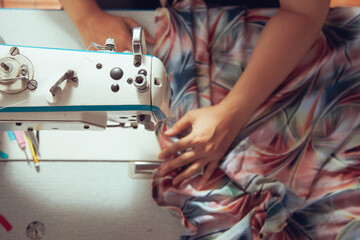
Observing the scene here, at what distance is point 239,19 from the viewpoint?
0.96 meters

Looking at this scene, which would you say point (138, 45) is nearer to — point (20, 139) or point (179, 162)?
point (179, 162)

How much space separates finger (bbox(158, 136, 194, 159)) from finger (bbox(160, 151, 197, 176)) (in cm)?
2

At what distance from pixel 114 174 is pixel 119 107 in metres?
0.41

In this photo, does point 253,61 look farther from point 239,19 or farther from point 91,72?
point 91,72

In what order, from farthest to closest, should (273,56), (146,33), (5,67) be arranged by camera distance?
(146,33)
(273,56)
(5,67)

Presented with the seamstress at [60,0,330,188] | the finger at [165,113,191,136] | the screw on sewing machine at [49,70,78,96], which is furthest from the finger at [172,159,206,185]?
the screw on sewing machine at [49,70,78,96]

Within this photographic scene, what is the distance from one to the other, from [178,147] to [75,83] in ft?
1.26

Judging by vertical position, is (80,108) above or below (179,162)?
above

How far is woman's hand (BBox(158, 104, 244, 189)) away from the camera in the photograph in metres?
0.86

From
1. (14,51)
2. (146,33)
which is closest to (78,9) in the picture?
(146,33)

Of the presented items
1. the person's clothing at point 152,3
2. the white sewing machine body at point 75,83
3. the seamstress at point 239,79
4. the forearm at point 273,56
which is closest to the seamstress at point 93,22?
the seamstress at point 239,79

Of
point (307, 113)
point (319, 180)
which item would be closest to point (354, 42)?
point (307, 113)

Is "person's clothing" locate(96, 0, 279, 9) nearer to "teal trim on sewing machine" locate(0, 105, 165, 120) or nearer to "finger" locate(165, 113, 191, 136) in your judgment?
"finger" locate(165, 113, 191, 136)

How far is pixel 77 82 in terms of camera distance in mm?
578
